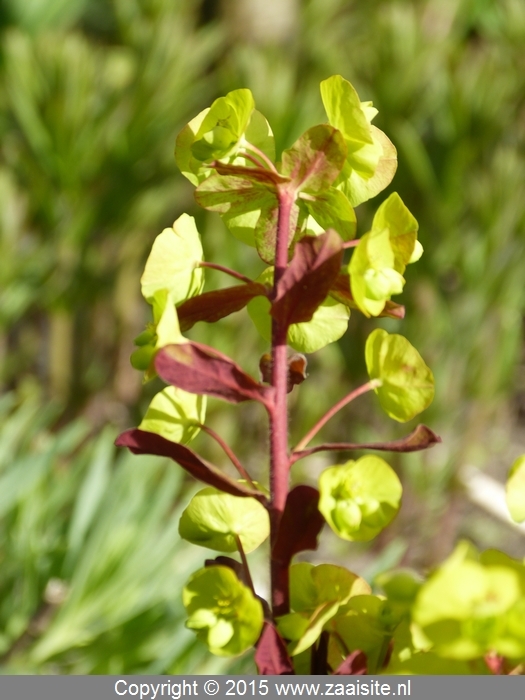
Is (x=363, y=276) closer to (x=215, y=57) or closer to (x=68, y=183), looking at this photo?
(x=68, y=183)

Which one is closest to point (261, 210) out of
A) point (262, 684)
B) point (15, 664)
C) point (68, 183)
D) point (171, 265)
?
point (171, 265)

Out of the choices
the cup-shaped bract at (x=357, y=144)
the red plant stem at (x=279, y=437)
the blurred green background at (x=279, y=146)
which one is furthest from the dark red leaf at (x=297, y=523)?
the blurred green background at (x=279, y=146)

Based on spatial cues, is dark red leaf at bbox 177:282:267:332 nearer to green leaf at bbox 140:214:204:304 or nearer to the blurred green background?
green leaf at bbox 140:214:204:304

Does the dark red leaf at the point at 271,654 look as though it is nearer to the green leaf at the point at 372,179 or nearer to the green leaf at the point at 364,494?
the green leaf at the point at 364,494

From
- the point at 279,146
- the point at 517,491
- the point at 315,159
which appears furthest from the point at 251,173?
the point at 279,146

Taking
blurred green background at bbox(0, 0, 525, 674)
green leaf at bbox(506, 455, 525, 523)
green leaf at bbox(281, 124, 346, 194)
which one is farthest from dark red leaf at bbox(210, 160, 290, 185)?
blurred green background at bbox(0, 0, 525, 674)
